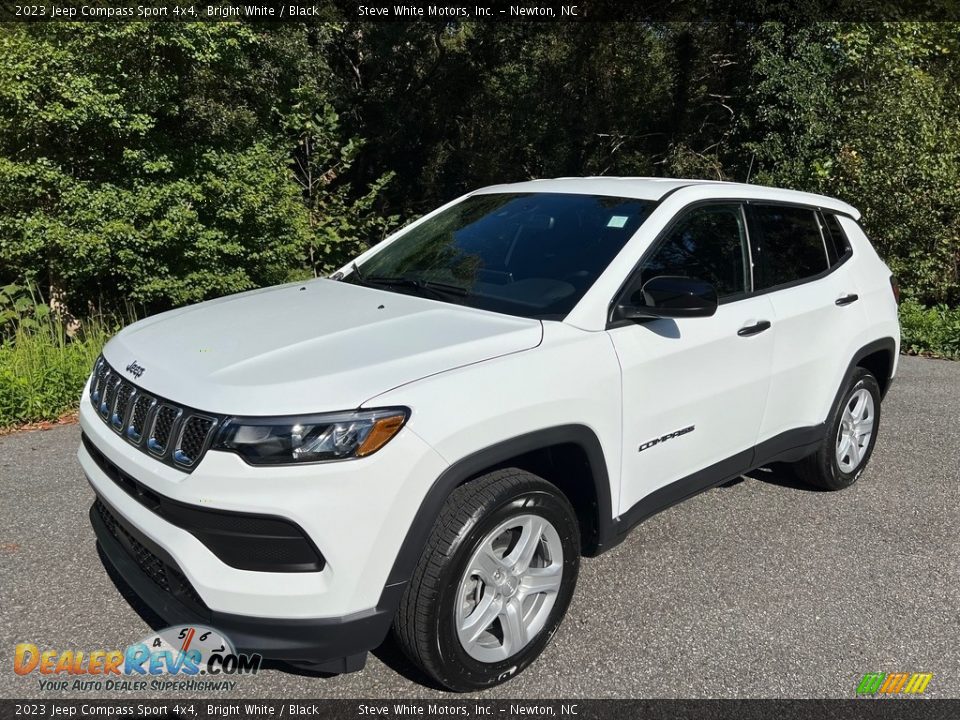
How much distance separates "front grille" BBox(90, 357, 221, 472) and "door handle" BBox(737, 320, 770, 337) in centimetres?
237

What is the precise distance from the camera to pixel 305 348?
2.67 metres

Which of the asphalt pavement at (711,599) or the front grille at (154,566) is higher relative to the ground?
the front grille at (154,566)

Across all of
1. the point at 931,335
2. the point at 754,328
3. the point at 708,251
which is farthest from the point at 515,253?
the point at 931,335

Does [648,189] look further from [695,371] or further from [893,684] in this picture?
[893,684]

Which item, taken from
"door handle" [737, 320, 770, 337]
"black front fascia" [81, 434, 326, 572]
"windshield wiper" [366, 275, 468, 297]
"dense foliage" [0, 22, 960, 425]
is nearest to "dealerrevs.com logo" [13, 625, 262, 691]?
"black front fascia" [81, 434, 326, 572]

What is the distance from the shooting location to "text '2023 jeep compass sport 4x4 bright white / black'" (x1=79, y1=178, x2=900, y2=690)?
7.52 ft

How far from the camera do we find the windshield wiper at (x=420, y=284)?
11.0ft

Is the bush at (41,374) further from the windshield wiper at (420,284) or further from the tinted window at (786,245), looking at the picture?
the tinted window at (786,245)

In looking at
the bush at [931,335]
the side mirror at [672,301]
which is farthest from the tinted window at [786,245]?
the bush at [931,335]

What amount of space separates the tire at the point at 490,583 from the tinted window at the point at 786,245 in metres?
1.79

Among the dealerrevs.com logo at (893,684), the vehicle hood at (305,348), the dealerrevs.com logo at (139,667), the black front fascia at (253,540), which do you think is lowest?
the dealerrevs.com logo at (893,684)

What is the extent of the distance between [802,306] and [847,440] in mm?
1130

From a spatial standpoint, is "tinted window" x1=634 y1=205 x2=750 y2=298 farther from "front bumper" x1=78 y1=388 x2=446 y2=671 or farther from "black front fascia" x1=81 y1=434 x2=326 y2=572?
"black front fascia" x1=81 y1=434 x2=326 y2=572

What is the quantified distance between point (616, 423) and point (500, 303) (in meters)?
0.69
